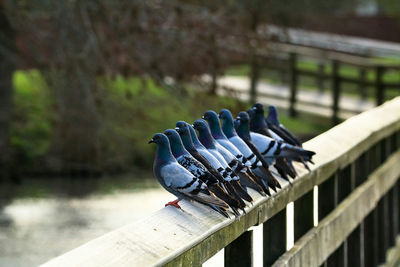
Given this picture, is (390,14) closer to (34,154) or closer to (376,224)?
(34,154)

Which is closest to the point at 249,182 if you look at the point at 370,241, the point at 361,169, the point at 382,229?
the point at 361,169

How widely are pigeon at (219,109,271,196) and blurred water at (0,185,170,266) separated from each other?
630cm

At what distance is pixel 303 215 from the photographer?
204 inches

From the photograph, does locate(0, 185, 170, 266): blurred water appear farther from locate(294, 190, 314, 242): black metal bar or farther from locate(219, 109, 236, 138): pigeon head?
locate(219, 109, 236, 138): pigeon head

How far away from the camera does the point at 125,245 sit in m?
2.94

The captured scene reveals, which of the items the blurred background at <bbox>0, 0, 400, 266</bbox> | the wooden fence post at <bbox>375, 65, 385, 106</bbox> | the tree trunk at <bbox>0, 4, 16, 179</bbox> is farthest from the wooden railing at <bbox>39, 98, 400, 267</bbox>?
the wooden fence post at <bbox>375, 65, 385, 106</bbox>

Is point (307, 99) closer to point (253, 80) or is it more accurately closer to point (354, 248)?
point (253, 80)

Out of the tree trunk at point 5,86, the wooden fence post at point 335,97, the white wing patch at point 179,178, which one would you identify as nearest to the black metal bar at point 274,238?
the white wing patch at point 179,178

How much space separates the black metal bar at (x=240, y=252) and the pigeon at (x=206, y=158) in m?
0.20

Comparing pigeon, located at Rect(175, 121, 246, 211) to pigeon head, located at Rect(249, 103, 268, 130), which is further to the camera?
pigeon head, located at Rect(249, 103, 268, 130)

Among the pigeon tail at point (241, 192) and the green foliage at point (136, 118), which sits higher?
the pigeon tail at point (241, 192)

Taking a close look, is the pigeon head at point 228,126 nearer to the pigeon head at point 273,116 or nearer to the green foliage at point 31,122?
the pigeon head at point 273,116

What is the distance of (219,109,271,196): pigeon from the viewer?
4.27m

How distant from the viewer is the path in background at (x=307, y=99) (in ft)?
68.0
